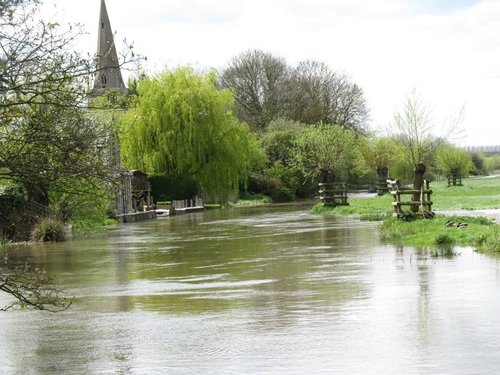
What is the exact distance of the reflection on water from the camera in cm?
1023

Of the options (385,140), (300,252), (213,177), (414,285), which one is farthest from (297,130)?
(414,285)

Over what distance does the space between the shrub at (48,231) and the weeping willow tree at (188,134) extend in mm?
26281

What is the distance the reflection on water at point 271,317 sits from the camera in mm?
10227

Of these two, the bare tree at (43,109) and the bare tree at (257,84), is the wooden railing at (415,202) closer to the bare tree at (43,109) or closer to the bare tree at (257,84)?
the bare tree at (43,109)

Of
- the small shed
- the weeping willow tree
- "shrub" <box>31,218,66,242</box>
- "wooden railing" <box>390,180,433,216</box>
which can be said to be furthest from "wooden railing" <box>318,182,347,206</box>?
"shrub" <box>31,218,66,242</box>

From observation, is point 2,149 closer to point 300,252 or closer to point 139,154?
point 300,252

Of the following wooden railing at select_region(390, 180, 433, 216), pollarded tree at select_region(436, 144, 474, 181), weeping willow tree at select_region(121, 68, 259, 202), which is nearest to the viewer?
wooden railing at select_region(390, 180, 433, 216)

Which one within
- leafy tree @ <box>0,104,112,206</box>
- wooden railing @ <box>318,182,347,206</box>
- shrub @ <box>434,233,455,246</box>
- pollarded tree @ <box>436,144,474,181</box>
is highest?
pollarded tree @ <box>436,144,474,181</box>

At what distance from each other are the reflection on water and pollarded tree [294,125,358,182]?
138ft

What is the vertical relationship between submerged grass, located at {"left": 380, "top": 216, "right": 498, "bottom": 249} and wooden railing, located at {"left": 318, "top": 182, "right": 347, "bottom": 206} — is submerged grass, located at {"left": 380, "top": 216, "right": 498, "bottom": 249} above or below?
below

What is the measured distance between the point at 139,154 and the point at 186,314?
158 feet

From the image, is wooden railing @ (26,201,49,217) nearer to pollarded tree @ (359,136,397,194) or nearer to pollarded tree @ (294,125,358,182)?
pollarded tree @ (294,125,358,182)

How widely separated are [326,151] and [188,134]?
11.8 meters

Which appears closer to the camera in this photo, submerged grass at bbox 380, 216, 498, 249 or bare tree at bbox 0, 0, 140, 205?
bare tree at bbox 0, 0, 140, 205
